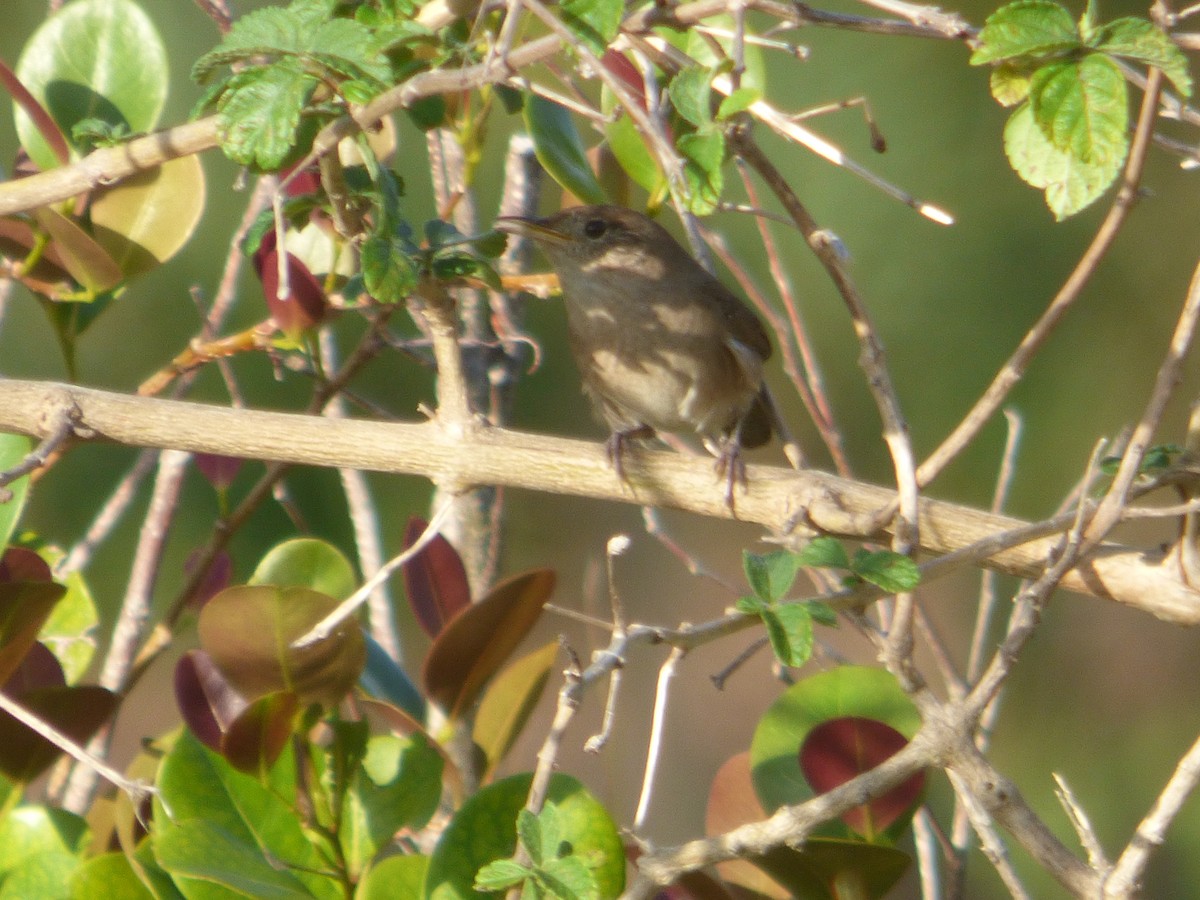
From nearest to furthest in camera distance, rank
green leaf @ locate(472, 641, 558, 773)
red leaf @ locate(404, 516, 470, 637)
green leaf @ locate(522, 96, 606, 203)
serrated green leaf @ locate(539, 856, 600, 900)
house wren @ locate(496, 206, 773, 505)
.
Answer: serrated green leaf @ locate(539, 856, 600, 900) → green leaf @ locate(472, 641, 558, 773) → red leaf @ locate(404, 516, 470, 637) → green leaf @ locate(522, 96, 606, 203) → house wren @ locate(496, 206, 773, 505)

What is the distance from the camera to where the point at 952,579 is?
20.0 ft

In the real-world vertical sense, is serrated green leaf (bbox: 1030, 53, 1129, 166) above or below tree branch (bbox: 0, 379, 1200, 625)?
above

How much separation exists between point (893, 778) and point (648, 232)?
6.65ft

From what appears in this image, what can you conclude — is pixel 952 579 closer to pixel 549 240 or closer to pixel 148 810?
pixel 549 240

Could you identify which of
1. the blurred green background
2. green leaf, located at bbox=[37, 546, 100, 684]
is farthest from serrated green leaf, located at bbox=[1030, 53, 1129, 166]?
the blurred green background

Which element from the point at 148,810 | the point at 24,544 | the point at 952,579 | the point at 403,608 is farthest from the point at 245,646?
the point at 952,579

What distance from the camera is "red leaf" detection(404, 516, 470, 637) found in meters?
2.00

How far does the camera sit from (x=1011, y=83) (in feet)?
5.21

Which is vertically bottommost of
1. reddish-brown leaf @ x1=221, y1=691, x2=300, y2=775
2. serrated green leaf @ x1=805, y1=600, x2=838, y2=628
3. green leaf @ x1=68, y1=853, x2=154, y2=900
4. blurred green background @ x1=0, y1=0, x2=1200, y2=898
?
blurred green background @ x1=0, y1=0, x2=1200, y2=898

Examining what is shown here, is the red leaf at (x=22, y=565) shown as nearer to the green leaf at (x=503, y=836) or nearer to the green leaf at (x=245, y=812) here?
the green leaf at (x=245, y=812)

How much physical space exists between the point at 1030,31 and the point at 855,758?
2.84 feet

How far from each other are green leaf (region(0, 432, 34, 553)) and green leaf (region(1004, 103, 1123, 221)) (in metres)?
1.22

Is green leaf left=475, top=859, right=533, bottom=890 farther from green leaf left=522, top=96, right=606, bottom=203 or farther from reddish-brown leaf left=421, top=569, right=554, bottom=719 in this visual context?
green leaf left=522, top=96, right=606, bottom=203

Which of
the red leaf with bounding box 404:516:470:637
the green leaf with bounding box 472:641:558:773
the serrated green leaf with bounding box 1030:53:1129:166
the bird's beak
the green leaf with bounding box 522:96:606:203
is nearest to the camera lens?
the serrated green leaf with bounding box 1030:53:1129:166
